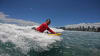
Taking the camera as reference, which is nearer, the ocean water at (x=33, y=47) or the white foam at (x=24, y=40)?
the ocean water at (x=33, y=47)

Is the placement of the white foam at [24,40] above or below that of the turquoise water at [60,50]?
above

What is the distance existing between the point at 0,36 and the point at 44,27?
17.1 feet

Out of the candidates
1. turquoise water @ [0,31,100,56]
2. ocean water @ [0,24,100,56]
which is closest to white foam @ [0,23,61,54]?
ocean water @ [0,24,100,56]

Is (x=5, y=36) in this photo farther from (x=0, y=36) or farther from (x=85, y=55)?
(x=85, y=55)

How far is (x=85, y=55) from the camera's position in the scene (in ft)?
17.8

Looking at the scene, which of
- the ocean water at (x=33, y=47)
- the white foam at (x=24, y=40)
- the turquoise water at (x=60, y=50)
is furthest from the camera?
the white foam at (x=24, y=40)

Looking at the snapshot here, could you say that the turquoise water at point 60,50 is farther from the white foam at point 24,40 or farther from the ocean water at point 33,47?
the white foam at point 24,40

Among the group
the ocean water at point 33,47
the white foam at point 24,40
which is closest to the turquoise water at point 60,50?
the ocean water at point 33,47

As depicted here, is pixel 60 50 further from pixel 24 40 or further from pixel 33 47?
pixel 24 40

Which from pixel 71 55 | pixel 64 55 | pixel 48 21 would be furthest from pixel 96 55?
pixel 48 21

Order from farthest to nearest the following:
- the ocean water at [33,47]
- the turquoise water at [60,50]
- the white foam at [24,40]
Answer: the white foam at [24,40], the ocean water at [33,47], the turquoise water at [60,50]

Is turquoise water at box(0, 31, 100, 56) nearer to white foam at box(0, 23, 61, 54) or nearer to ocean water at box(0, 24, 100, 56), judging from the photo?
ocean water at box(0, 24, 100, 56)

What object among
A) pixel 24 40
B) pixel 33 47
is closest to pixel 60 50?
pixel 33 47

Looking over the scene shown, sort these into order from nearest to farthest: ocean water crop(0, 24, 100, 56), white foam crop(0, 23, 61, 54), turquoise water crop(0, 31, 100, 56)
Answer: turquoise water crop(0, 31, 100, 56)
ocean water crop(0, 24, 100, 56)
white foam crop(0, 23, 61, 54)
